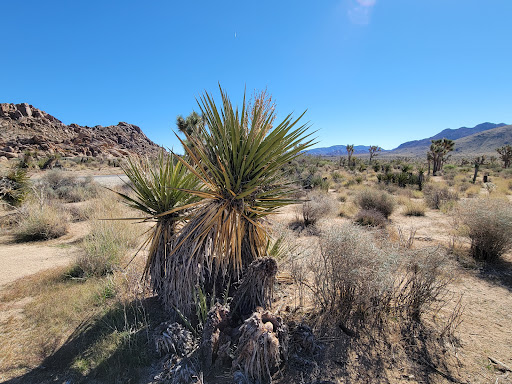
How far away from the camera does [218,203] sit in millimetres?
2639

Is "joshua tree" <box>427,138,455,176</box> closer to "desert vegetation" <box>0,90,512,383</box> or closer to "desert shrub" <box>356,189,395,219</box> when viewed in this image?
"desert shrub" <box>356,189,395,219</box>

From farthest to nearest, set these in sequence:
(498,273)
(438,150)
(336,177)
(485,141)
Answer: (485,141), (438,150), (336,177), (498,273)

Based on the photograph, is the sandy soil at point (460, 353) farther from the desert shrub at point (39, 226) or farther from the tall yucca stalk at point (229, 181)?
the desert shrub at point (39, 226)

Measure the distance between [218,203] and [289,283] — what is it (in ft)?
7.22

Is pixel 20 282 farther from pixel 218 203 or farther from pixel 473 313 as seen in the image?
pixel 473 313

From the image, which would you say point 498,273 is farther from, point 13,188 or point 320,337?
point 13,188

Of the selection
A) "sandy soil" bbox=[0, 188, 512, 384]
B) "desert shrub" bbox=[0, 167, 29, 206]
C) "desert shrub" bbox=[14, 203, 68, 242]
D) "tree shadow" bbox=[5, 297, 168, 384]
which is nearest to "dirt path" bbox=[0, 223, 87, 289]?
"sandy soil" bbox=[0, 188, 512, 384]

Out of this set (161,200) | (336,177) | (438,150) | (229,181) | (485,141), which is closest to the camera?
(229,181)

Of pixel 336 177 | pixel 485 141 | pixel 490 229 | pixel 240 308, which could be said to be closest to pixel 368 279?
pixel 240 308

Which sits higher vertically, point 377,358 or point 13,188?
point 13,188

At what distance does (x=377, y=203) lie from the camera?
31.2 ft

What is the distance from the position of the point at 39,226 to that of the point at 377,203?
1140 cm

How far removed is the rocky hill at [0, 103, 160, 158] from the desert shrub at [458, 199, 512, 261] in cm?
5516

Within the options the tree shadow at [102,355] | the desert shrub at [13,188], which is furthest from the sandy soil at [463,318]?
the desert shrub at [13,188]
